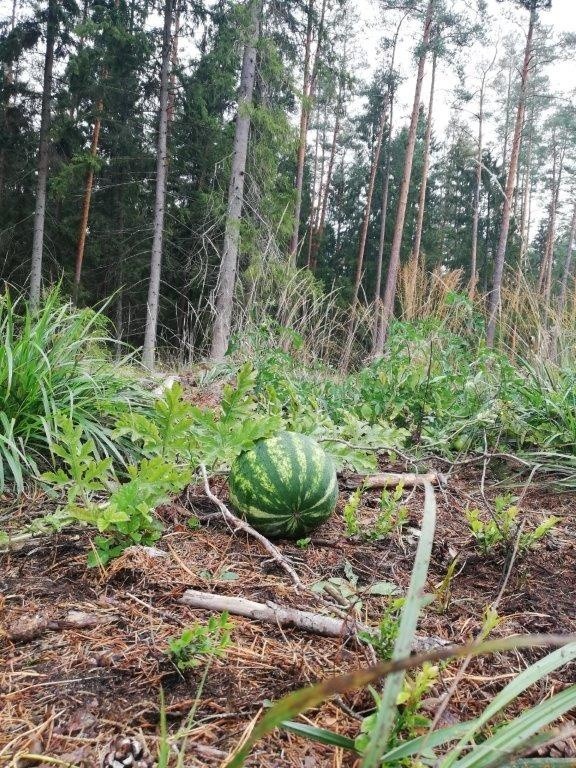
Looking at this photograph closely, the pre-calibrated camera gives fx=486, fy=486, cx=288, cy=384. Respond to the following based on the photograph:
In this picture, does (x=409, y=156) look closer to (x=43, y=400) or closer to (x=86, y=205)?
(x=86, y=205)

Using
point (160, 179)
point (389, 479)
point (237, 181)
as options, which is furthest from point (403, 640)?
point (160, 179)

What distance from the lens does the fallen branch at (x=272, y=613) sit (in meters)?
1.21

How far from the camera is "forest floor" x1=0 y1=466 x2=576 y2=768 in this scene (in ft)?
2.88

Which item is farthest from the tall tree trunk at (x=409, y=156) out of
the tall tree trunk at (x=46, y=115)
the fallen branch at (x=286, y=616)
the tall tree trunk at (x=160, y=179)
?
the fallen branch at (x=286, y=616)

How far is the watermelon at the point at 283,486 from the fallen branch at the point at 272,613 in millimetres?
418

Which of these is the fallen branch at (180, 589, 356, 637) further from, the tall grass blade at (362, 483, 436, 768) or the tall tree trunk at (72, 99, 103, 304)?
the tall tree trunk at (72, 99, 103, 304)

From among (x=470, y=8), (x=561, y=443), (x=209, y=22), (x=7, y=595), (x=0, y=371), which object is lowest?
(x=7, y=595)

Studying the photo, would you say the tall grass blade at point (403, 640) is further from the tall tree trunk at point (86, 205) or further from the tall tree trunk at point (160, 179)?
the tall tree trunk at point (86, 205)

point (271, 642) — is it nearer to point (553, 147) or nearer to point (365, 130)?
point (365, 130)

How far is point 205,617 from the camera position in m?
1.26

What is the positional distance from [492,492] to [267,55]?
31.5ft

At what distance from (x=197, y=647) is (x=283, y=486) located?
0.71 meters

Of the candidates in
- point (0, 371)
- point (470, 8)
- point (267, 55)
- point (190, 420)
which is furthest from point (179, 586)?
point (470, 8)

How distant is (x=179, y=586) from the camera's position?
1401 mm
